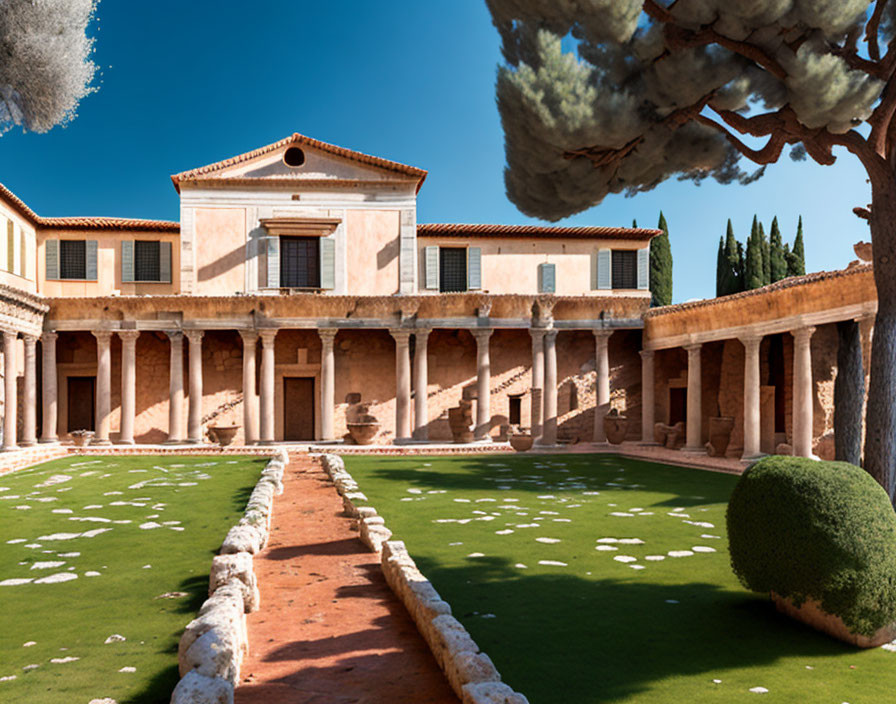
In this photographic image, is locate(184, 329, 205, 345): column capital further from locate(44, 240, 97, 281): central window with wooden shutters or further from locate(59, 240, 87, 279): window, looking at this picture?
locate(59, 240, 87, 279): window

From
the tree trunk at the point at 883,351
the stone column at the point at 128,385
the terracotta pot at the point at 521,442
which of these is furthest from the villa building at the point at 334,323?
the tree trunk at the point at 883,351

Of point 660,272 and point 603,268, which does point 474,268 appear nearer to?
point 603,268

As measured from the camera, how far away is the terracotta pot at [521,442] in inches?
835

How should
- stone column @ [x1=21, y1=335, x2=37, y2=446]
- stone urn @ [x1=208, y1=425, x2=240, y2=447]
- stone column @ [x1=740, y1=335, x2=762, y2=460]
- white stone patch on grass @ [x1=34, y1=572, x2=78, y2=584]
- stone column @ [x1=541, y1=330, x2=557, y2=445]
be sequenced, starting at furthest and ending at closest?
stone column @ [x1=541, y1=330, x2=557, y2=445]
stone urn @ [x1=208, y1=425, x2=240, y2=447]
stone column @ [x1=21, y1=335, x2=37, y2=446]
stone column @ [x1=740, y1=335, x2=762, y2=460]
white stone patch on grass @ [x1=34, y1=572, x2=78, y2=584]

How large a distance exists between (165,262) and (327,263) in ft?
18.4

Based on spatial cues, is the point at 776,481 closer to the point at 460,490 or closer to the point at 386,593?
the point at 386,593

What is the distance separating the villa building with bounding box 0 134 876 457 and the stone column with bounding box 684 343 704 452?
0.20ft

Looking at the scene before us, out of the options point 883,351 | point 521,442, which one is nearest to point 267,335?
point 521,442

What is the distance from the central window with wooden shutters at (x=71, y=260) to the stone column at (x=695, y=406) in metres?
19.6

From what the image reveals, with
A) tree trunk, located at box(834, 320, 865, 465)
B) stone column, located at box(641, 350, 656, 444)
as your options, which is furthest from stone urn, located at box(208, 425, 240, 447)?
tree trunk, located at box(834, 320, 865, 465)

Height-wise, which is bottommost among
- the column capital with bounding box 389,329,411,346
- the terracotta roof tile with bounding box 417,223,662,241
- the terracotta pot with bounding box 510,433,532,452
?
the terracotta pot with bounding box 510,433,532,452

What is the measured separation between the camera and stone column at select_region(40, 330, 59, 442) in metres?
21.6

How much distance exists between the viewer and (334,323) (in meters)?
22.3

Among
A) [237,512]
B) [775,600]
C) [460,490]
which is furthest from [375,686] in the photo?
[460,490]
